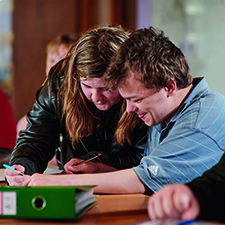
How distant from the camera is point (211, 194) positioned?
2.76 feet

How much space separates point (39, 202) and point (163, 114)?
57 cm

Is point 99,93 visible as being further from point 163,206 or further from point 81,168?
point 163,206

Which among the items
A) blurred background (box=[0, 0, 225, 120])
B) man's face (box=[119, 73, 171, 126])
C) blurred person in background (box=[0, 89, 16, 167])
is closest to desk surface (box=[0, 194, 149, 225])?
man's face (box=[119, 73, 171, 126])

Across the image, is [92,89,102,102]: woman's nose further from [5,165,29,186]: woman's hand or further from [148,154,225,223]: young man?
[148,154,225,223]: young man

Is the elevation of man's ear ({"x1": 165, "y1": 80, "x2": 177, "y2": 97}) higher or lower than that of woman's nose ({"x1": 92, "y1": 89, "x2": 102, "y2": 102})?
higher

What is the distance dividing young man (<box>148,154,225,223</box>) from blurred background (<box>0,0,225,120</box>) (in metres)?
1.73

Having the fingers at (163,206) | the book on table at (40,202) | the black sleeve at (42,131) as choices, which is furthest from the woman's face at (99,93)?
the fingers at (163,206)

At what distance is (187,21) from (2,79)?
118 inches

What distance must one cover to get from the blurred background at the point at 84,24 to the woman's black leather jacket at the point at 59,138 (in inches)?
Answer: 40.9

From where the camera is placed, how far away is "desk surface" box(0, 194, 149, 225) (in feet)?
2.95

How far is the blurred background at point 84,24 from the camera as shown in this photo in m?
2.62

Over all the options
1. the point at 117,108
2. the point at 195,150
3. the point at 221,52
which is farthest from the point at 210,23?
the point at 195,150

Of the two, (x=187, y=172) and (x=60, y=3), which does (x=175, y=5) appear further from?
(x=187, y=172)

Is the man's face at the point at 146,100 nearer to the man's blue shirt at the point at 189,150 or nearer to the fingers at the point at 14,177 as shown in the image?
the man's blue shirt at the point at 189,150
